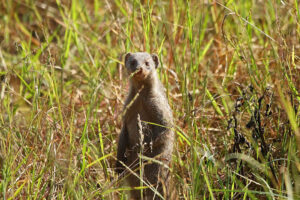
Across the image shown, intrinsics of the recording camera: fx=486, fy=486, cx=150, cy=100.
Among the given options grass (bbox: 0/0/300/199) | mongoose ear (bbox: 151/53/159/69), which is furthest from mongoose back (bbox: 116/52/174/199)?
grass (bbox: 0/0/300/199)

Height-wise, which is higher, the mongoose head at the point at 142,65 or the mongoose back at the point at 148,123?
the mongoose head at the point at 142,65

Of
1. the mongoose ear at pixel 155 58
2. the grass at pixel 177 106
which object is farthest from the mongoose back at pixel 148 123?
the grass at pixel 177 106

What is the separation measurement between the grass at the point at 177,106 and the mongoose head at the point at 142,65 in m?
0.17

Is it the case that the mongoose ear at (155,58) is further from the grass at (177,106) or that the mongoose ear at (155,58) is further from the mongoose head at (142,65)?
the grass at (177,106)

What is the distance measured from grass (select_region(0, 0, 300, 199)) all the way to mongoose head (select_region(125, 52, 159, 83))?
0.17 meters

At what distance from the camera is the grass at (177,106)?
2.70m

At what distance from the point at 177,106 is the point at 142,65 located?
0.74 m

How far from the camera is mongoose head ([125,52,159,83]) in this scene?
3094 mm

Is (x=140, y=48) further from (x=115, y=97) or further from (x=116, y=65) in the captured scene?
(x=116, y=65)

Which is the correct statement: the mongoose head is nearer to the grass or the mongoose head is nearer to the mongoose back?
the mongoose back

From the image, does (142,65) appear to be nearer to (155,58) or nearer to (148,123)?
(155,58)

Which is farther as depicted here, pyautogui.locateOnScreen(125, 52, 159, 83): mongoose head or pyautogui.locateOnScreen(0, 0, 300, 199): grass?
pyautogui.locateOnScreen(125, 52, 159, 83): mongoose head

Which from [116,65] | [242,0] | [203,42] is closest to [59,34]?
[116,65]

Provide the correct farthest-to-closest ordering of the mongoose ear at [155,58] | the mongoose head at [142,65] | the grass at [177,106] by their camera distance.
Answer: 1. the mongoose ear at [155,58]
2. the mongoose head at [142,65]
3. the grass at [177,106]
